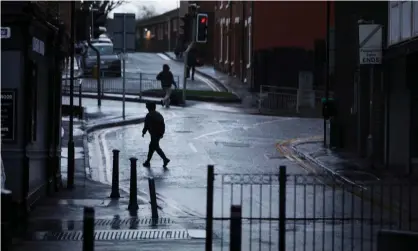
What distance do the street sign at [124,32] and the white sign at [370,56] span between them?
30.2ft

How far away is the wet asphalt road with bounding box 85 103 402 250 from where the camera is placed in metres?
13.1

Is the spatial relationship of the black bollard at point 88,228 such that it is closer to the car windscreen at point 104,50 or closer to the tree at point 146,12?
the car windscreen at point 104,50

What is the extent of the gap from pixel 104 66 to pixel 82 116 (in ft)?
57.0

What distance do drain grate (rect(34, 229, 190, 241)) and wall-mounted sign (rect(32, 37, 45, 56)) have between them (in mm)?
3000

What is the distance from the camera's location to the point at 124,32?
29.2 meters

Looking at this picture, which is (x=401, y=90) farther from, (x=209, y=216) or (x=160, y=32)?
(x=160, y=32)

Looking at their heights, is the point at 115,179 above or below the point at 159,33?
below

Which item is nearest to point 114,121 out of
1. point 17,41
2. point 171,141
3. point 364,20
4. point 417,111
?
point 171,141

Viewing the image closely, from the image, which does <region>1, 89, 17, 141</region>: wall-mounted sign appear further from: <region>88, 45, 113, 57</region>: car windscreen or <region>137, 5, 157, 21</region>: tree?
→ <region>137, 5, 157, 21</region>: tree

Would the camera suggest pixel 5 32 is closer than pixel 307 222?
Yes

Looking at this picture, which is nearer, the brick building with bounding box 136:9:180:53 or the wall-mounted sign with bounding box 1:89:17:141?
the wall-mounted sign with bounding box 1:89:17:141

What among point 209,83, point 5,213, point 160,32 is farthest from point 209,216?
point 160,32

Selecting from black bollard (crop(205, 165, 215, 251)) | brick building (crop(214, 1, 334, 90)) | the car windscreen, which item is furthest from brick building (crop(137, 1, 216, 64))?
black bollard (crop(205, 165, 215, 251))

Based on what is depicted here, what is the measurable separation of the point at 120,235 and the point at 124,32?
669 inches
